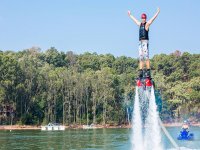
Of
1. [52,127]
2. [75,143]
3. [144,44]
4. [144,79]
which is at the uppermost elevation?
[144,44]

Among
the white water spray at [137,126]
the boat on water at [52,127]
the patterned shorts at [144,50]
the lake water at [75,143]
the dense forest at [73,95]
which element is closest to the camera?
the patterned shorts at [144,50]

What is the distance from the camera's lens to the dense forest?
11894 centimetres

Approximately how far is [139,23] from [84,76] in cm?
10486

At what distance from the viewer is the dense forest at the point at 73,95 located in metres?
119

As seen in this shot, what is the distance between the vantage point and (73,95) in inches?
5059

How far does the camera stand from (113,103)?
129750mm

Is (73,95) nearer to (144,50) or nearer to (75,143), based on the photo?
(75,143)

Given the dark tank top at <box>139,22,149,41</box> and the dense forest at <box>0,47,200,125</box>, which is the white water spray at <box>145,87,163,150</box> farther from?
the dense forest at <box>0,47,200,125</box>

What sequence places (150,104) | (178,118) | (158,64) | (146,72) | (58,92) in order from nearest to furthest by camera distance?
→ (146,72), (150,104), (58,92), (178,118), (158,64)

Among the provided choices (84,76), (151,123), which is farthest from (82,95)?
(151,123)

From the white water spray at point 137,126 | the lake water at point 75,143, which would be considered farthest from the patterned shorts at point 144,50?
the lake water at point 75,143

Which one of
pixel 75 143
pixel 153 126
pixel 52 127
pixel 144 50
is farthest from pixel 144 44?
pixel 52 127

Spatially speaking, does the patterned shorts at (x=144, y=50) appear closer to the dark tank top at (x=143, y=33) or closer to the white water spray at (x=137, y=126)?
the dark tank top at (x=143, y=33)

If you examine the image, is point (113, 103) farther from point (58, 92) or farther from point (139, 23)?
point (139, 23)
